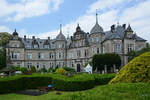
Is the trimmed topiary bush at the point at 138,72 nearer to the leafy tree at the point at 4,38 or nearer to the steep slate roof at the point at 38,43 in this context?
the steep slate roof at the point at 38,43

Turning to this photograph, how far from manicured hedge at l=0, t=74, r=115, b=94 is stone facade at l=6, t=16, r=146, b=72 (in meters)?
16.0

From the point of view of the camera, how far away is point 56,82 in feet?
55.8

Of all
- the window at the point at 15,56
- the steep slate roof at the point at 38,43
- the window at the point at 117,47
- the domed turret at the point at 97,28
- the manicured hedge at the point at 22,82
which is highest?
the domed turret at the point at 97,28

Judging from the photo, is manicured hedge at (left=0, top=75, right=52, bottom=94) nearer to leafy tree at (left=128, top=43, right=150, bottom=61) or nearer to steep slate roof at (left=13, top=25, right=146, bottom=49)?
steep slate roof at (left=13, top=25, right=146, bottom=49)

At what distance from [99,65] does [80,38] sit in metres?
14.4

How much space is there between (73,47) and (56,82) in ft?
92.5

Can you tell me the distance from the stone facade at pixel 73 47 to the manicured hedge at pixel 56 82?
16.0 metres

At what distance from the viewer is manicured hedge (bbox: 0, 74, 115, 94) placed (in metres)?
15.2

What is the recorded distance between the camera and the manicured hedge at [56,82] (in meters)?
15.2

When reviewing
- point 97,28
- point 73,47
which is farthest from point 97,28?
point 73,47

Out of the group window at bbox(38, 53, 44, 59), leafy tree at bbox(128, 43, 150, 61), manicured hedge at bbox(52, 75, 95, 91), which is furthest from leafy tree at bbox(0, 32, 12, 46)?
leafy tree at bbox(128, 43, 150, 61)

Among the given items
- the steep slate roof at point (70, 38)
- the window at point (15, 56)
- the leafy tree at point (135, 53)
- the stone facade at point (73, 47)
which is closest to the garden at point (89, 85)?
the leafy tree at point (135, 53)

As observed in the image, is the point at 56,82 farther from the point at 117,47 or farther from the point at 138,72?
the point at 117,47

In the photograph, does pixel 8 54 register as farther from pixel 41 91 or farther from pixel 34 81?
pixel 41 91
